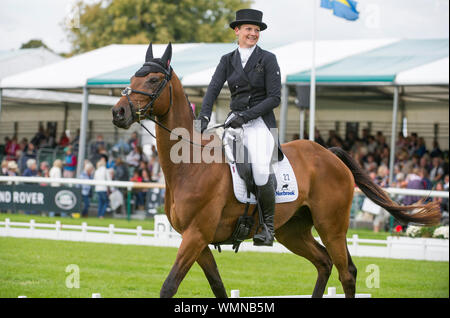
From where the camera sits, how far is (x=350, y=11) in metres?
18.1

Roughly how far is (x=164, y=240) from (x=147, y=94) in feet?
28.4

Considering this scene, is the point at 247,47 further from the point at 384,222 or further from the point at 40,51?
the point at 40,51

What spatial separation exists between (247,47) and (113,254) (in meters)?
6.87

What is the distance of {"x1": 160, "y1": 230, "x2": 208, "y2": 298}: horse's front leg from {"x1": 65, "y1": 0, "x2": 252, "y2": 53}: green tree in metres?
30.8

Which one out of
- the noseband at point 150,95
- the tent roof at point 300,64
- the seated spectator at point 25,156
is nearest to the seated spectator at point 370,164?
the tent roof at point 300,64

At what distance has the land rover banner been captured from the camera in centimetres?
1612

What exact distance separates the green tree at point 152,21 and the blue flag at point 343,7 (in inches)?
747

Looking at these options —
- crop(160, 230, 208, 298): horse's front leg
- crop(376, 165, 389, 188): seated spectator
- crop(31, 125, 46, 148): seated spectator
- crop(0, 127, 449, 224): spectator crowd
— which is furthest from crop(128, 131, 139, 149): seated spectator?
crop(160, 230, 208, 298): horse's front leg

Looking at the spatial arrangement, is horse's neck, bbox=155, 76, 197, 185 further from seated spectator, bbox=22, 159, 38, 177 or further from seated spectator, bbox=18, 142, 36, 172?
seated spectator, bbox=18, 142, 36, 172

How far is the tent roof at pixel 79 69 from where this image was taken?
22.1m

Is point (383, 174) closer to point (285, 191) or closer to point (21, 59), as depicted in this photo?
point (285, 191)

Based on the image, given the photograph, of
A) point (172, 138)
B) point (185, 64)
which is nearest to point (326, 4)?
point (185, 64)

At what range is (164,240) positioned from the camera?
47.0 ft
